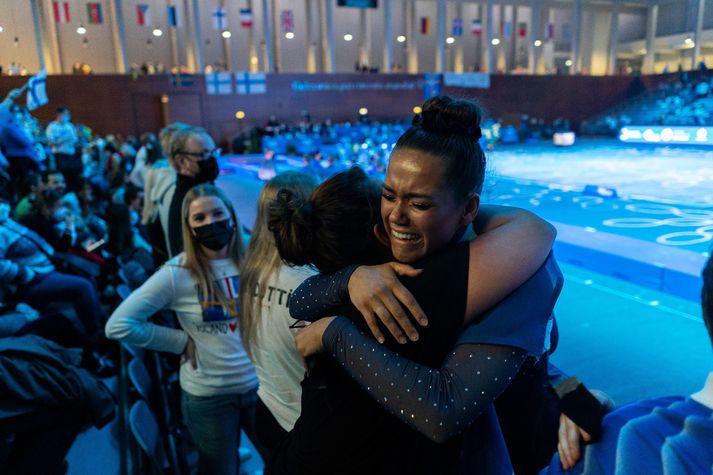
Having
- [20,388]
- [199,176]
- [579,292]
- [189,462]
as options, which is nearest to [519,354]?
[20,388]

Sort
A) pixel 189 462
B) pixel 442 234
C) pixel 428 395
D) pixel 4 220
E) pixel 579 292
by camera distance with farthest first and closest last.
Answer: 1. pixel 579 292
2. pixel 4 220
3. pixel 189 462
4. pixel 442 234
5. pixel 428 395

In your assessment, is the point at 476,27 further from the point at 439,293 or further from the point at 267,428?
the point at 439,293

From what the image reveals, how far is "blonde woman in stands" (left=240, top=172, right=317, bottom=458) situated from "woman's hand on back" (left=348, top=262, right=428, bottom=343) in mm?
654

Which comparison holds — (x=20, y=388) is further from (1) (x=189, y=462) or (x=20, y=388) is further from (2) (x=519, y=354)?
(2) (x=519, y=354)

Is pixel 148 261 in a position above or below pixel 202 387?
below

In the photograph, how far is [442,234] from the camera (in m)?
0.97

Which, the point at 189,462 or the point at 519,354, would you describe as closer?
the point at 519,354

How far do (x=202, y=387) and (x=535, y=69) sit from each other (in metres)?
26.6

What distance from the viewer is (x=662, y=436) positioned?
2.27 ft

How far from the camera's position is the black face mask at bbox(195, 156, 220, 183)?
3104mm

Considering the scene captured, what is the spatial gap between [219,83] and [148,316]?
18106 mm

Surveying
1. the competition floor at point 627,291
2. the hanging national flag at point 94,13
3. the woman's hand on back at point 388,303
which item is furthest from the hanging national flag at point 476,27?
the woman's hand on back at point 388,303

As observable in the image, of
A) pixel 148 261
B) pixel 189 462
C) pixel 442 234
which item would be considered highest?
pixel 442 234

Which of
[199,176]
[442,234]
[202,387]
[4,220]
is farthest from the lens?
[4,220]
